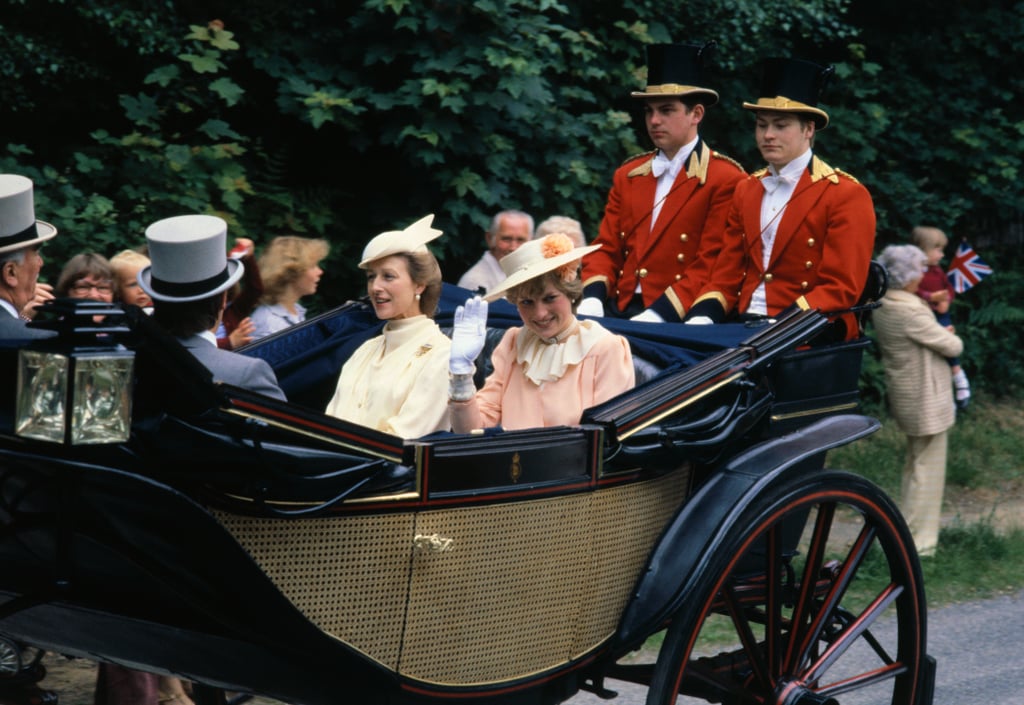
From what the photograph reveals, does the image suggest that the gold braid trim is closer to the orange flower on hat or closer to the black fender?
the orange flower on hat

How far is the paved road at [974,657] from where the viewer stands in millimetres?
4492

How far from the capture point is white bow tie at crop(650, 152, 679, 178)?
4.63 metres

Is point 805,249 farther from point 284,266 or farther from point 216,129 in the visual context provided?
point 216,129

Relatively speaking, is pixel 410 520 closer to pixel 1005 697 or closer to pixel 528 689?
pixel 528 689

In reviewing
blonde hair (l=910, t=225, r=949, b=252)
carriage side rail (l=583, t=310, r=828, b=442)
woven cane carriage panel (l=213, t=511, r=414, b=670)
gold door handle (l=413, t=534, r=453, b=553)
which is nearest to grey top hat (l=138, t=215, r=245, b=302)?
woven cane carriage panel (l=213, t=511, r=414, b=670)

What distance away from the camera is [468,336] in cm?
344

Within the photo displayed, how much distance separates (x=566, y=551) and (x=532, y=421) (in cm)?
71

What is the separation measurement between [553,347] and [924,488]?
11.2 ft

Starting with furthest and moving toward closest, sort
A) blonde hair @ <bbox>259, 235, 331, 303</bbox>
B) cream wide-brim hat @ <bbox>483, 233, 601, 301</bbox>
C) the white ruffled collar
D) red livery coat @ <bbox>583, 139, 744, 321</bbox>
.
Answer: blonde hair @ <bbox>259, 235, 331, 303</bbox> → red livery coat @ <bbox>583, 139, 744, 321</bbox> → the white ruffled collar → cream wide-brim hat @ <bbox>483, 233, 601, 301</bbox>

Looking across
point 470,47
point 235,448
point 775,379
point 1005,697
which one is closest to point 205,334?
point 235,448

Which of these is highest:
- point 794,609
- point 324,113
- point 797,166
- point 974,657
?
point 797,166

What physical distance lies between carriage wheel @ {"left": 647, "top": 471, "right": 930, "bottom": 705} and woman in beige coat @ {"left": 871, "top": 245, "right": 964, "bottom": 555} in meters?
2.82

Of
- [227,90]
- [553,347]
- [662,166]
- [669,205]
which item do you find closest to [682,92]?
[662,166]

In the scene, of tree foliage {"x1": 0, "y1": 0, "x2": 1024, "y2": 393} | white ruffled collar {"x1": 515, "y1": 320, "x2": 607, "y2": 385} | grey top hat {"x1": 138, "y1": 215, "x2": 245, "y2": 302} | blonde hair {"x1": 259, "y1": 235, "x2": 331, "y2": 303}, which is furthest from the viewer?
tree foliage {"x1": 0, "y1": 0, "x2": 1024, "y2": 393}
